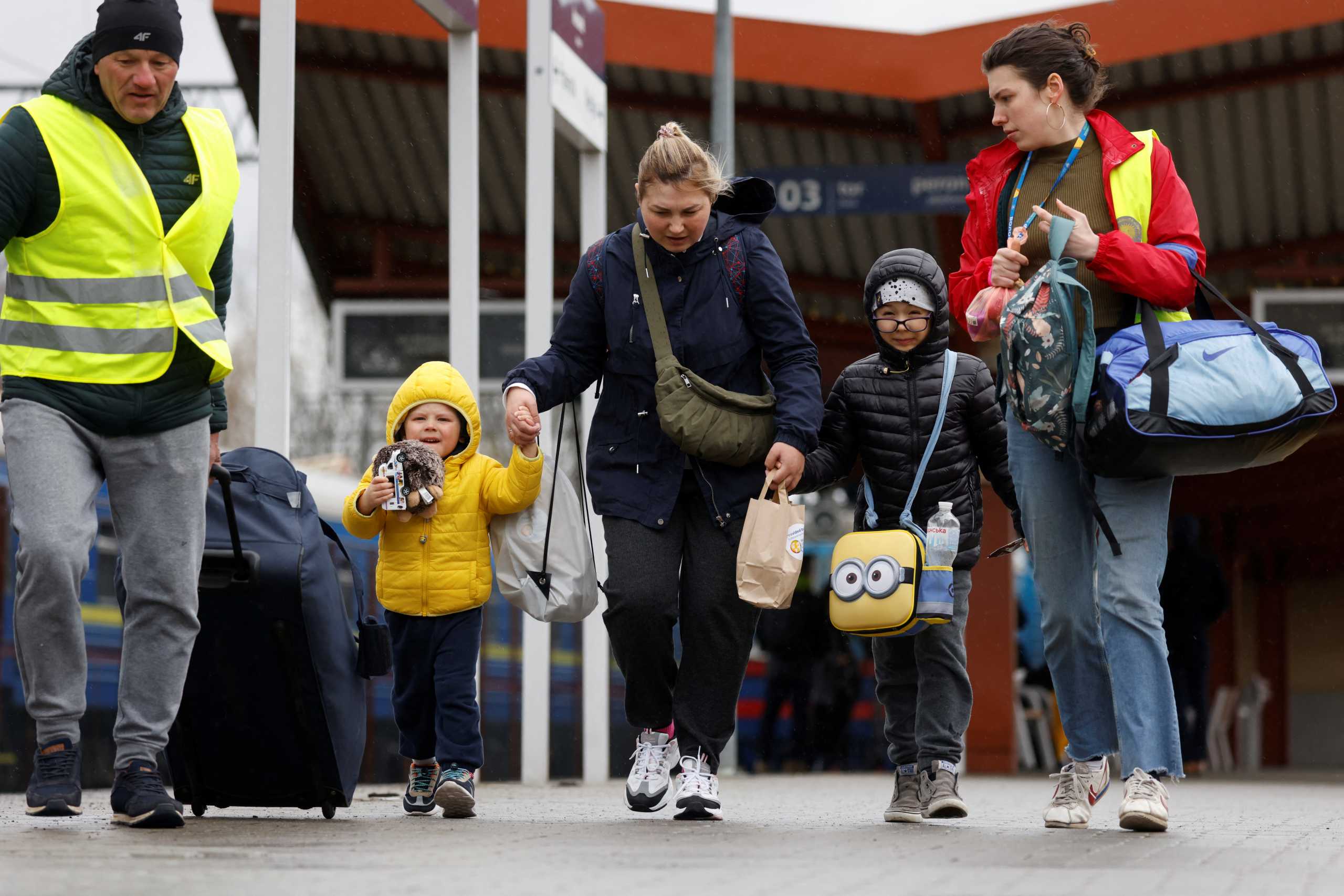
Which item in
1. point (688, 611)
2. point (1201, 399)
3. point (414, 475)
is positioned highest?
point (1201, 399)

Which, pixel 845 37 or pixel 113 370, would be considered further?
pixel 845 37

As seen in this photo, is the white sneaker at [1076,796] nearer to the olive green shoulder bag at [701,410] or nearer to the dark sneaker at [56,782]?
the olive green shoulder bag at [701,410]

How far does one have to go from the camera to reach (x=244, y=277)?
33406mm

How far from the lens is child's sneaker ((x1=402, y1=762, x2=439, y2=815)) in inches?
227

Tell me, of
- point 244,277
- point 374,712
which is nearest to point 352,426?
point 244,277

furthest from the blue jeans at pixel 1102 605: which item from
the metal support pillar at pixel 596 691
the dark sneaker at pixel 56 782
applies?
the metal support pillar at pixel 596 691

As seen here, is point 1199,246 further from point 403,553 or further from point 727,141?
point 727,141

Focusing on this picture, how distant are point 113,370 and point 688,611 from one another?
1656 mm

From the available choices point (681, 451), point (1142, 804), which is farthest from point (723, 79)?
point (1142, 804)

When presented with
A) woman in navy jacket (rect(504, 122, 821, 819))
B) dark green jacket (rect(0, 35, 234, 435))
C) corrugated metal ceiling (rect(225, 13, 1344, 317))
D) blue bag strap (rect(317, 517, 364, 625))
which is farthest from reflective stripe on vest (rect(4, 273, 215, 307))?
corrugated metal ceiling (rect(225, 13, 1344, 317))

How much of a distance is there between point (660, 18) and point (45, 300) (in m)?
9.69

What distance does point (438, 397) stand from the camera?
237 inches

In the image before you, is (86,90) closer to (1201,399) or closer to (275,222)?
(275,222)

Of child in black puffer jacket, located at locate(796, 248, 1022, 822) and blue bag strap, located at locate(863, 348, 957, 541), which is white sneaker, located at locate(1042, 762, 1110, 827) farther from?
blue bag strap, located at locate(863, 348, 957, 541)
